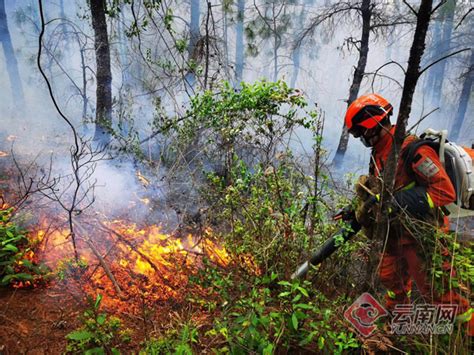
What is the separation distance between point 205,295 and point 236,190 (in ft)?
3.47

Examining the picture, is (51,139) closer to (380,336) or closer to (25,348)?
(25,348)

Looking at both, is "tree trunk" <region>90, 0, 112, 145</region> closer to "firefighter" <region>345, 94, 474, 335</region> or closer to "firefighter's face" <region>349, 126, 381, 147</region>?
"firefighter's face" <region>349, 126, 381, 147</region>

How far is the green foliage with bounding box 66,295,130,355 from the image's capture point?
7.03 feet

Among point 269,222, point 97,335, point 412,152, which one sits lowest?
point 97,335

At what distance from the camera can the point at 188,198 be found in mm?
4750

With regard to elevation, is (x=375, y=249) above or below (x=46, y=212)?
above

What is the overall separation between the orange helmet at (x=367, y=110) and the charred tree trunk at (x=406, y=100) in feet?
3.15

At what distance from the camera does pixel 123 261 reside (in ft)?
12.1

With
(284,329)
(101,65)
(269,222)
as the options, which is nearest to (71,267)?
(269,222)

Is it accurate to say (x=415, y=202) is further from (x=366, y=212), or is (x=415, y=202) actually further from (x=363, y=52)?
(x=363, y=52)

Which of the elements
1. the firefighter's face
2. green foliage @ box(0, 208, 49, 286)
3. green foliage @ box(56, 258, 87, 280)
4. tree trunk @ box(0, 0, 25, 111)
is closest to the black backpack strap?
the firefighter's face

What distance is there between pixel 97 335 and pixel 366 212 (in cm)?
225

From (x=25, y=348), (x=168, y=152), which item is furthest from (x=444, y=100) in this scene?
(x=25, y=348)

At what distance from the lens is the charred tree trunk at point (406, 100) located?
1.54m
